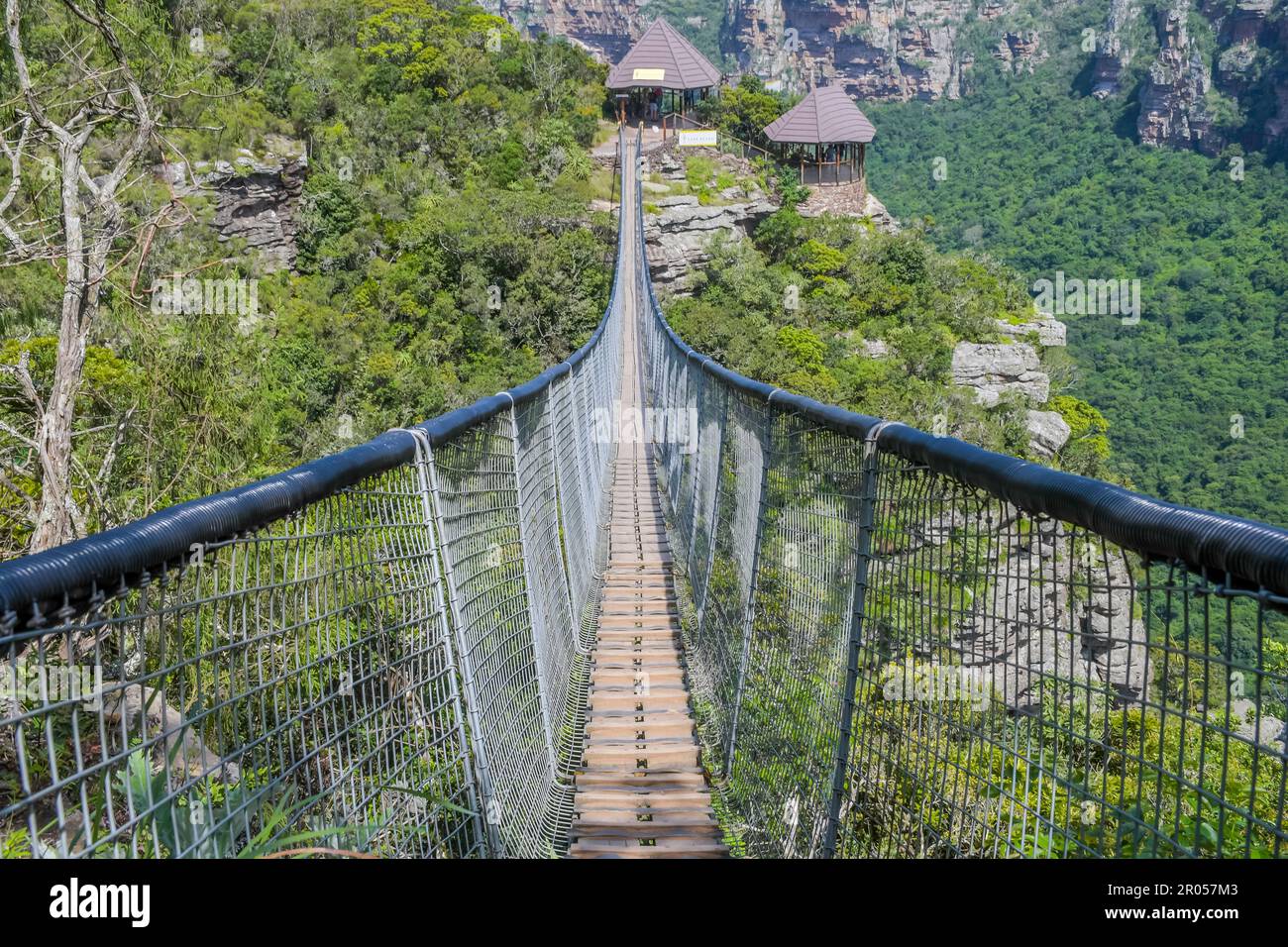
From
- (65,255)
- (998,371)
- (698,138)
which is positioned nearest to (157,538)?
(65,255)

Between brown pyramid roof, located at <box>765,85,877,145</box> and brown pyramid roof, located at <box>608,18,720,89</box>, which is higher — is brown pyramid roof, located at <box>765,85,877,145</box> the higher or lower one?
the lower one

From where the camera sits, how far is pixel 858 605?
1.67 meters

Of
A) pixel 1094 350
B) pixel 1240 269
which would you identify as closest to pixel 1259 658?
pixel 1094 350

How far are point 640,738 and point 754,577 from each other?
2.64ft

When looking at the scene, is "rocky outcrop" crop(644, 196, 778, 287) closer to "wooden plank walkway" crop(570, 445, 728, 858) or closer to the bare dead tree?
the bare dead tree

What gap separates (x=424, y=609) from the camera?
1.77 metres

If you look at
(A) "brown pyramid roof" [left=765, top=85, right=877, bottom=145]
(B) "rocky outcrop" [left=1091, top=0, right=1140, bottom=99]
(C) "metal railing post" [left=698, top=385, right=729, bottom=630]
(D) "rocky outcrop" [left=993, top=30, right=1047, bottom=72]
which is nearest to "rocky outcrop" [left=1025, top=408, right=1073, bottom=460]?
(A) "brown pyramid roof" [left=765, top=85, right=877, bottom=145]

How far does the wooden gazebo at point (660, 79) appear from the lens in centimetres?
2653

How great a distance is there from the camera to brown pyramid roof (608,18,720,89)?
2652cm

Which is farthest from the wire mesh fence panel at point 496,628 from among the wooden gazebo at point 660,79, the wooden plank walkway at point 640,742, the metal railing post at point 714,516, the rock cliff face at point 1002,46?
the rock cliff face at point 1002,46

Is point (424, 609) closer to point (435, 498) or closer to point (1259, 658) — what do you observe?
point (435, 498)

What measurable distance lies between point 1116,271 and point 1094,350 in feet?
19.7

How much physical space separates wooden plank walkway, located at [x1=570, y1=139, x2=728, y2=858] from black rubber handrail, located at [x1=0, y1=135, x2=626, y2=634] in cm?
148

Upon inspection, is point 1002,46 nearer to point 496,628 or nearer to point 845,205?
point 845,205
